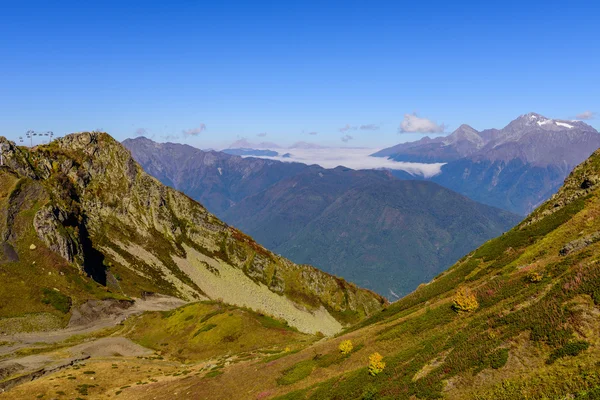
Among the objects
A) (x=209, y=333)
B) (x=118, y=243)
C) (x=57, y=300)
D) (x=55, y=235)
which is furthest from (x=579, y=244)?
(x=118, y=243)

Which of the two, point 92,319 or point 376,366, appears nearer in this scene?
point 376,366

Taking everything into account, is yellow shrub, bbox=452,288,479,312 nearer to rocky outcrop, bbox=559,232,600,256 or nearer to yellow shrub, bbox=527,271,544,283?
yellow shrub, bbox=527,271,544,283

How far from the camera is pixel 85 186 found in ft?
615

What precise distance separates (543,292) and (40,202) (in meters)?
156

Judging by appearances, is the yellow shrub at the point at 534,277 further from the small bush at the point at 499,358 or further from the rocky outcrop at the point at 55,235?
the rocky outcrop at the point at 55,235

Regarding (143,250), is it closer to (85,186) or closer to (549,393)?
(85,186)

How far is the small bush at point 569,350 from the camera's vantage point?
20.2m

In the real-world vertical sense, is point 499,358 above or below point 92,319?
above

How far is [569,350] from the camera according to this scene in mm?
20453

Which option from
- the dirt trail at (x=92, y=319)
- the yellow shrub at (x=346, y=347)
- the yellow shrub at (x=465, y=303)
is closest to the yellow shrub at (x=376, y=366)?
the yellow shrub at (x=346, y=347)

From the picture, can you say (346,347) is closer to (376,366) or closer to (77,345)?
(376,366)

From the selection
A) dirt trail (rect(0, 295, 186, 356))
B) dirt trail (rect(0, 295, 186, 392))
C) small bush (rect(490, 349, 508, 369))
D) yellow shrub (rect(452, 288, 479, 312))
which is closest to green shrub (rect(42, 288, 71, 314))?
dirt trail (rect(0, 295, 186, 356))

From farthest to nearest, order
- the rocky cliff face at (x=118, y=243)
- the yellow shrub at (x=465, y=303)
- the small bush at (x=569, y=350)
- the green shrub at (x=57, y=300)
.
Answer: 1. the rocky cliff face at (x=118, y=243)
2. the green shrub at (x=57, y=300)
3. the yellow shrub at (x=465, y=303)
4. the small bush at (x=569, y=350)

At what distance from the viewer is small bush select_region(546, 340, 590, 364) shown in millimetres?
20188
